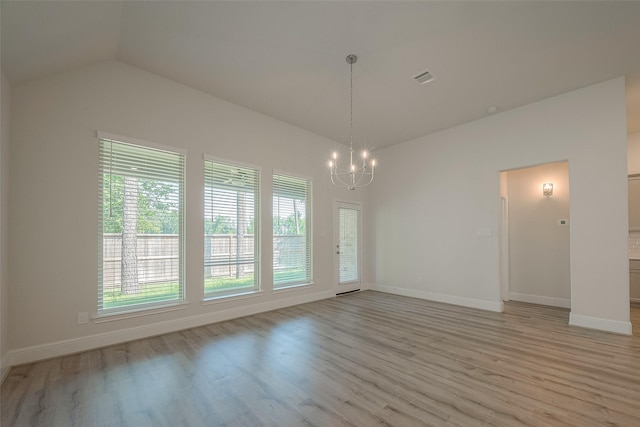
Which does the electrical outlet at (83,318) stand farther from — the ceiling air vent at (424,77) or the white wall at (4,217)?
the ceiling air vent at (424,77)

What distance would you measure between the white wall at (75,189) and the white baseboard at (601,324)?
519cm

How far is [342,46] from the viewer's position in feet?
10.7

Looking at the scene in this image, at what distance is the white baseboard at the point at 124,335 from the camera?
2863 millimetres

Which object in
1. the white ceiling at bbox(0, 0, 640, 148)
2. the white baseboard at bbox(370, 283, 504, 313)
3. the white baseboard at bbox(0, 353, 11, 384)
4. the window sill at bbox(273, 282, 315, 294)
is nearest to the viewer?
the white baseboard at bbox(0, 353, 11, 384)

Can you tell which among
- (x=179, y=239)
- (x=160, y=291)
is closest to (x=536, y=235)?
(x=179, y=239)

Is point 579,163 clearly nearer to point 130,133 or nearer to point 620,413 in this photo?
point 620,413

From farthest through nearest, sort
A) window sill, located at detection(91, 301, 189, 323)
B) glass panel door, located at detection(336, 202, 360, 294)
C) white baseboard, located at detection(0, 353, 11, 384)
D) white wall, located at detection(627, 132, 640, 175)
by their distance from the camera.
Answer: glass panel door, located at detection(336, 202, 360, 294), white wall, located at detection(627, 132, 640, 175), window sill, located at detection(91, 301, 189, 323), white baseboard, located at detection(0, 353, 11, 384)

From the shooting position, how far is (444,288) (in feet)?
18.0

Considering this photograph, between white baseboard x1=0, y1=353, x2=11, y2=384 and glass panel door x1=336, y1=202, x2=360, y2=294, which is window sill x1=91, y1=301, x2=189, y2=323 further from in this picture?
glass panel door x1=336, y1=202, x2=360, y2=294

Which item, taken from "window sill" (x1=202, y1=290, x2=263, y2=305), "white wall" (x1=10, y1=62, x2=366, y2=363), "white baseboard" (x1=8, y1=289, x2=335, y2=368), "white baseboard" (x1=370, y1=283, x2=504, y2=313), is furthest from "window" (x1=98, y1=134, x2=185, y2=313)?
"white baseboard" (x1=370, y1=283, x2=504, y2=313)

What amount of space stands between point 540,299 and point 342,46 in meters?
5.84

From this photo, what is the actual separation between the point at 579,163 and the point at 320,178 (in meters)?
4.28

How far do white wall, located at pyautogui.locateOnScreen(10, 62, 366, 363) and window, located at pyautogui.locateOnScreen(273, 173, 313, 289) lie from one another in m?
1.25

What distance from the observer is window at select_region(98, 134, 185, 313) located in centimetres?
338
